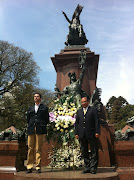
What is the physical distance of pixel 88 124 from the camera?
4.50m

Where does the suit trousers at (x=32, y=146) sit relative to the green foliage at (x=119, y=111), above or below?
below

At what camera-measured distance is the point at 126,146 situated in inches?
197

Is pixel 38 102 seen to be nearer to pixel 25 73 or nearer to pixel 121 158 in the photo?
pixel 121 158

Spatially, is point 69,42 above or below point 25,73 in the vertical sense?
below

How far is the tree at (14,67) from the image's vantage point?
22.8m

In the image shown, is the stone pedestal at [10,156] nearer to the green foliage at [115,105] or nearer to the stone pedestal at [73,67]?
the stone pedestal at [73,67]

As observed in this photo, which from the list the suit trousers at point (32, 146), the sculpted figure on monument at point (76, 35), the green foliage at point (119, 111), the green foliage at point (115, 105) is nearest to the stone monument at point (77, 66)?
the sculpted figure on monument at point (76, 35)

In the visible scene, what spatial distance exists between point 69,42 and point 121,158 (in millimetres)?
8275

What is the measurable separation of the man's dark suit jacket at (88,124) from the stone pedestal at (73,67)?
5.11m

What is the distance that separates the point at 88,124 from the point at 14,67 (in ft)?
67.4

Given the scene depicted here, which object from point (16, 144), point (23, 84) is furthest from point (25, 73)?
point (16, 144)

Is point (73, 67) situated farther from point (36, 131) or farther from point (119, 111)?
point (119, 111)

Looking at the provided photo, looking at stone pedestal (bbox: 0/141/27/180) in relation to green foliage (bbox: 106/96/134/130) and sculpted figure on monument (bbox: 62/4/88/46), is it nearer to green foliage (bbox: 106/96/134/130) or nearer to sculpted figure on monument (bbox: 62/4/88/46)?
sculpted figure on monument (bbox: 62/4/88/46)

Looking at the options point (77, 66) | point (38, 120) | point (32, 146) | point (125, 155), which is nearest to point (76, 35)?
point (77, 66)
